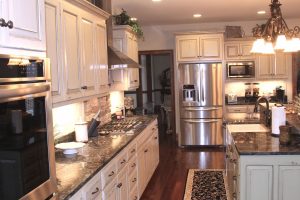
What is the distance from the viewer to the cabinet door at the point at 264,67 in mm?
7406

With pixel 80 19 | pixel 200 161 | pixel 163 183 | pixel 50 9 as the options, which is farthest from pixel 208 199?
pixel 50 9

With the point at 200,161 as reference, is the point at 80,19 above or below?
above

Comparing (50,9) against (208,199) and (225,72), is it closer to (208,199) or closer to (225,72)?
(208,199)

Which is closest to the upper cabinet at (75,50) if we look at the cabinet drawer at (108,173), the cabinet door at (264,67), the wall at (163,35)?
the cabinet drawer at (108,173)

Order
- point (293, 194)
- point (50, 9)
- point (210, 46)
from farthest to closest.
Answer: point (210, 46), point (293, 194), point (50, 9)

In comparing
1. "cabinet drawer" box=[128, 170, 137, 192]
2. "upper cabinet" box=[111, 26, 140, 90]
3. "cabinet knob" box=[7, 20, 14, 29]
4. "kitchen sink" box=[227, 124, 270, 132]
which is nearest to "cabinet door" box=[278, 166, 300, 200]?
"kitchen sink" box=[227, 124, 270, 132]

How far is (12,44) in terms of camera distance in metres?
1.48

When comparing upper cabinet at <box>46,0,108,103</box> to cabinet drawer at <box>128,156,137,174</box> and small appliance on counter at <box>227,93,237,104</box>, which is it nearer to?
cabinet drawer at <box>128,156,137,174</box>

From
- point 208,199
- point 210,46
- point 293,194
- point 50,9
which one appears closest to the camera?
point 50,9

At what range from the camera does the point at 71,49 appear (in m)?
3.07

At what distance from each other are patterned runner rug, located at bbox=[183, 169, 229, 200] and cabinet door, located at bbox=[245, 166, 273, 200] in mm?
1473

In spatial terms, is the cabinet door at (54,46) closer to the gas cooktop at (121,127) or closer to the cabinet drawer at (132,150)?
the cabinet drawer at (132,150)

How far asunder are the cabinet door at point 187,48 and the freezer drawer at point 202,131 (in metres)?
1.34

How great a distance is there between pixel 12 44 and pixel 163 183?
4.01m
